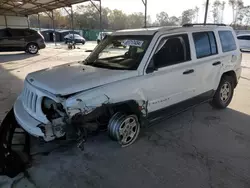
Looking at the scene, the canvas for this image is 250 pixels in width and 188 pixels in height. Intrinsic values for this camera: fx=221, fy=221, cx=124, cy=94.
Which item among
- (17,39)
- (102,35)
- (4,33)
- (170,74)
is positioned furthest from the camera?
(102,35)

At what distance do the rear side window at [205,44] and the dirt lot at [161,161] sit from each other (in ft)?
4.47

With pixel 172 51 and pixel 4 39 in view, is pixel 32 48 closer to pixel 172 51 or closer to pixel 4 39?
pixel 4 39

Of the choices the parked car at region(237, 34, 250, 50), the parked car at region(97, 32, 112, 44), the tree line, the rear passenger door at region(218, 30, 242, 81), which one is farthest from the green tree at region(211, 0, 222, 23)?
the rear passenger door at region(218, 30, 242, 81)

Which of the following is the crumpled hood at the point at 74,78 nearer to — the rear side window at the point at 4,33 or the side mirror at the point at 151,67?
the side mirror at the point at 151,67

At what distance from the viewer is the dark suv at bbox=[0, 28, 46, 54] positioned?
14.8m

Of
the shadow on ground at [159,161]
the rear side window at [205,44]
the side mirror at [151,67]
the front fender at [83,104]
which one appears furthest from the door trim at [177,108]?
the front fender at [83,104]

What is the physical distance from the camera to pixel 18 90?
21.3 ft

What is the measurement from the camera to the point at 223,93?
4965 millimetres

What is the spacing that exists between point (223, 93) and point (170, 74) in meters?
2.05

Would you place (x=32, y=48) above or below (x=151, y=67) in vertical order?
below

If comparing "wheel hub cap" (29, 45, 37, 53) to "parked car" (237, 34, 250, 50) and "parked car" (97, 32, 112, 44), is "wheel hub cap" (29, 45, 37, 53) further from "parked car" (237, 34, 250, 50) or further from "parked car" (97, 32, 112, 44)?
"parked car" (237, 34, 250, 50)

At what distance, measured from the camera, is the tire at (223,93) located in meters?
4.83

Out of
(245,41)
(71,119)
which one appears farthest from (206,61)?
(245,41)

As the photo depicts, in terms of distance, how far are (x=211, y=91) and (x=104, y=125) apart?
249cm
